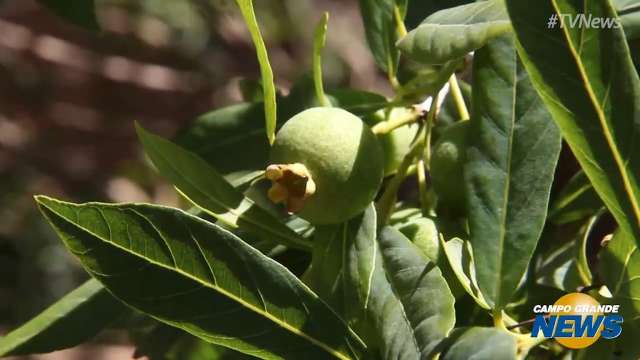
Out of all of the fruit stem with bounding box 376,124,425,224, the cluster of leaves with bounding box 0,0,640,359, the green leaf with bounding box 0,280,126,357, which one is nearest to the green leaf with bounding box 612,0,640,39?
the cluster of leaves with bounding box 0,0,640,359

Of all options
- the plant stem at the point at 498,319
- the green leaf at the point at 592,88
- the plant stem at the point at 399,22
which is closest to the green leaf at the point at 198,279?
the plant stem at the point at 498,319

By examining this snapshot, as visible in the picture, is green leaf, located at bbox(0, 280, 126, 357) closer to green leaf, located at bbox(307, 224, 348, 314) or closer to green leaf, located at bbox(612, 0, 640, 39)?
green leaf, located at bbox(307, 224, 348, 314)

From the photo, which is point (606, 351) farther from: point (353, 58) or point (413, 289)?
point (353, 58)

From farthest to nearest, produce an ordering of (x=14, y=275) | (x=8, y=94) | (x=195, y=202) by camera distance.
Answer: (x=8, y=94), (x=14, y=275), (x=195, y=202)

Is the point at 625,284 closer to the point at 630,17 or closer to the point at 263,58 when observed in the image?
the point at 630,17

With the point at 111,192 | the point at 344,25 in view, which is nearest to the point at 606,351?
the point at 111,192

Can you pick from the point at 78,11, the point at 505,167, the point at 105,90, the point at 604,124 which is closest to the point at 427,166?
the point at 505,167
